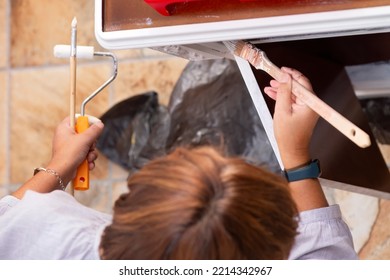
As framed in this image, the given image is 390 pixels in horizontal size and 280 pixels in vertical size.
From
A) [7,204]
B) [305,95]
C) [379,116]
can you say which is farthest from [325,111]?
[379,116]

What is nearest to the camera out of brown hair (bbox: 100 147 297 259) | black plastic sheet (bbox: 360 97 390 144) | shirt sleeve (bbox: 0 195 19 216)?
brown hair (bbox: 100 147 297 259)

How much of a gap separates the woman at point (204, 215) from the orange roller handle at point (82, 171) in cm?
9

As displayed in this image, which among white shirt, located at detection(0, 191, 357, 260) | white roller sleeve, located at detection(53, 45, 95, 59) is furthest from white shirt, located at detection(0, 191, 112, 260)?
white roller sleeve, located at detection(53, 45, 95, 59)

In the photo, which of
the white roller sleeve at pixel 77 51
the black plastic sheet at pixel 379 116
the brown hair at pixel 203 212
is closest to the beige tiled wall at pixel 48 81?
the black plastic sheet at pixel 379 116

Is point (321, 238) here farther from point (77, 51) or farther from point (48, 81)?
point (48, 81)

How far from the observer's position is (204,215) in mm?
821

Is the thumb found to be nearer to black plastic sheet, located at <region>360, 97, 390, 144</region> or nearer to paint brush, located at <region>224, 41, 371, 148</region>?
paint brush, located at <region>224, 41, 371, 148</region>

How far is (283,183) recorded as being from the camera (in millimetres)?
881

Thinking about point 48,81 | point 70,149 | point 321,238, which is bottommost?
point 321,238

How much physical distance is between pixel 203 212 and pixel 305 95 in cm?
24

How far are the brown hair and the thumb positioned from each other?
145 millimetres

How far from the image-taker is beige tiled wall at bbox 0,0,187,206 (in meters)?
2.24

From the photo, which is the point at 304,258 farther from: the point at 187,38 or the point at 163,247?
the point at 187,38

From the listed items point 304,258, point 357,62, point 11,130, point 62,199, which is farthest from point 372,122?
point 11,130
